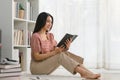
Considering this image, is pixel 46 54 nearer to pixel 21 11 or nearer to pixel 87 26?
pixel 21 11

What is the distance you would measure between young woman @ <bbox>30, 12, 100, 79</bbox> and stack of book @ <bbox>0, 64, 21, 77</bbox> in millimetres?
582

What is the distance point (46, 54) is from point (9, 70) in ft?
2.34

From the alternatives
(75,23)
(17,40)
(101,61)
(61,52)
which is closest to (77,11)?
(75,23)

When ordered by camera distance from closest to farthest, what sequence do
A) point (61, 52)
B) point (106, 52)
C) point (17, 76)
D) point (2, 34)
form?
point (17, 76) → point (61, 52) → point (2, 34) → point (106, 52)

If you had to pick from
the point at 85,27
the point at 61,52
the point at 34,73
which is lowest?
the point at 34,73

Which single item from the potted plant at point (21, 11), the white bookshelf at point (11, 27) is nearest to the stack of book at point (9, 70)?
the white bookshelf at point (11, 27)

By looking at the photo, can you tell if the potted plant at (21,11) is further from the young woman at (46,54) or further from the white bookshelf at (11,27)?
the young woman at (46,54)

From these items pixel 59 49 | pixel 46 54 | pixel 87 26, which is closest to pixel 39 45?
pixel 46 54

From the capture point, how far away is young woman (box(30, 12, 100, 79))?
10.8ft

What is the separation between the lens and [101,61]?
4996 mm

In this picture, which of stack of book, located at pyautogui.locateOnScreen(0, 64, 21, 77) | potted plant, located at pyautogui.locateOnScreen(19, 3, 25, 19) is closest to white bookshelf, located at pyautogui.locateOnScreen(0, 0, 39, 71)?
potted plant, located at pyautogui.locateOnScreen(19, 3, 25, 19)

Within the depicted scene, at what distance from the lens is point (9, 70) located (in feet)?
9.22

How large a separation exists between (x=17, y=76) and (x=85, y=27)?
7.84 ft

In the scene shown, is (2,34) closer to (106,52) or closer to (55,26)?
(55,26)
